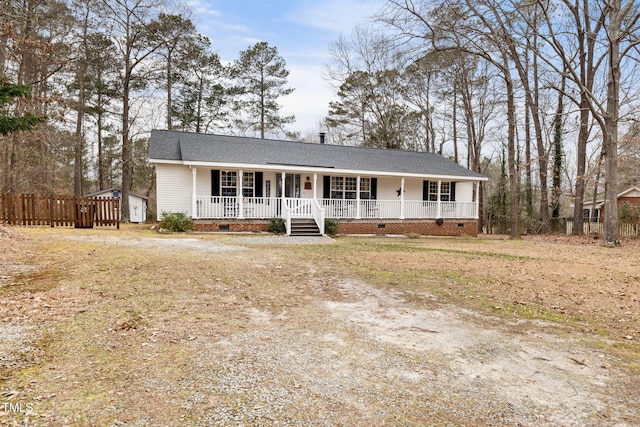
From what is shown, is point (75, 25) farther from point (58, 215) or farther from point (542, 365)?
point (542, 365)

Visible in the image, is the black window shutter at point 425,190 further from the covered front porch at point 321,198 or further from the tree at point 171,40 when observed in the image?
the tree at point 171,40

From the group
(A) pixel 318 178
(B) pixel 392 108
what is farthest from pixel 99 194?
(B) pixel 392 108

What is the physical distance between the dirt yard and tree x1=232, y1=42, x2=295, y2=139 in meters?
23.2

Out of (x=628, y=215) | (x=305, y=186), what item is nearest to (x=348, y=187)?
(x=305, y=186)

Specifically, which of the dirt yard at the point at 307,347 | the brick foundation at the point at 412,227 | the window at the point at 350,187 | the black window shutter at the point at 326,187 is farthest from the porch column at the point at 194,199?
the dirt yard at the point at 307,347

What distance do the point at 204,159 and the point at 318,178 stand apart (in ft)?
18.1

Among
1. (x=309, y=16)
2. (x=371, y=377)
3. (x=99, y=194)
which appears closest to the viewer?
(x=371, y=377)

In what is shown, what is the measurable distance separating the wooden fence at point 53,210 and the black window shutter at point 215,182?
3.78 metres

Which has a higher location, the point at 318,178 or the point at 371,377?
the point at 318,178

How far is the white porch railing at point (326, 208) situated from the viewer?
15.1 m

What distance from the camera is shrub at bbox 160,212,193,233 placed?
14.2m

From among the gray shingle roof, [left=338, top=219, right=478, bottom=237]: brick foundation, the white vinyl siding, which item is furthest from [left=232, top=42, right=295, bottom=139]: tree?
[left=338, top=219, right=478, bottom=237]: brick foundation

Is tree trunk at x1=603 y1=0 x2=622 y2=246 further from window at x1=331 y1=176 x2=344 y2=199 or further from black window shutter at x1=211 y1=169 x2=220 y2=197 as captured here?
black window shutter at x1=211 y1=169 x2=220 y2=197

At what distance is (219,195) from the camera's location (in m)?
15.8
